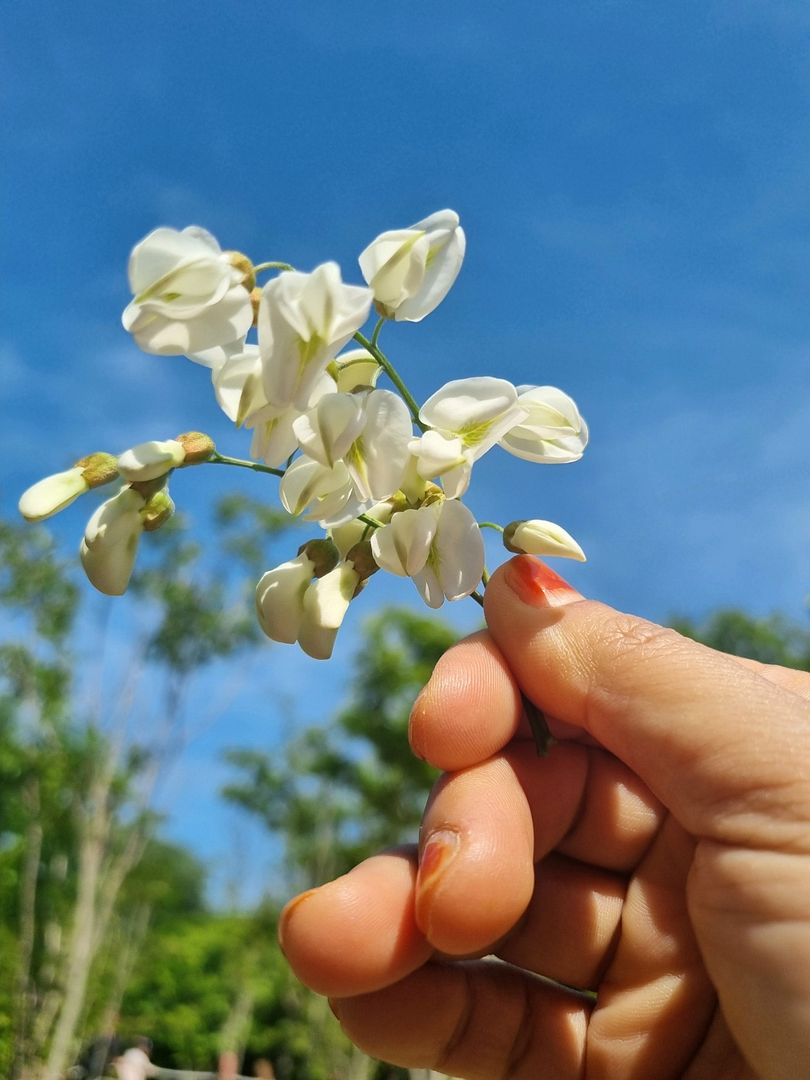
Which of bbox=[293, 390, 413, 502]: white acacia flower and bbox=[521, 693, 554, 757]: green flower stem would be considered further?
bbox=[521, 693, 554, 757]: green flower stem

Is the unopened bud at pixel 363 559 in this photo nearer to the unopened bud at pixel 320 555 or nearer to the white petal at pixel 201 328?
the unopened bud at pixel 320 555

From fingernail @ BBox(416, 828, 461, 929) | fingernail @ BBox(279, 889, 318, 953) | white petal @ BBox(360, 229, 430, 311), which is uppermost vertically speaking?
white petal @ BBox(360, 229, 430, 311)

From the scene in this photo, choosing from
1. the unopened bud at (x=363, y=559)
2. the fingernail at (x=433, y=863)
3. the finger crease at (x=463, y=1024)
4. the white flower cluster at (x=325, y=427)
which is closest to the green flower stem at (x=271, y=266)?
the white flower cluster at (x=325, y=427)

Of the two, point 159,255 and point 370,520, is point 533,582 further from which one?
point 159,255

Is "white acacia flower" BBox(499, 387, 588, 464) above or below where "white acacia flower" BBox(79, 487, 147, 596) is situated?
above

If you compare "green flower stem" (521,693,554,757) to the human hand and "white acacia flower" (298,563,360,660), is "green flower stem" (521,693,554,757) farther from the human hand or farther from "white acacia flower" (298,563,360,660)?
"white acacia flower" (298,563,360,660)

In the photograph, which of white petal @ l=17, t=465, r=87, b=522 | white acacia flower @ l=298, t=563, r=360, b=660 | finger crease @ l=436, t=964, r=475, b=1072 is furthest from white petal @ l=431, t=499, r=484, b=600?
finger crease @ l=436, t=964, r=475, b=1072

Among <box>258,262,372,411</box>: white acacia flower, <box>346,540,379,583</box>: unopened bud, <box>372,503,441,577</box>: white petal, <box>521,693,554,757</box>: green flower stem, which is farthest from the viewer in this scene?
<box>521,693,554,757</box>: green flower stem

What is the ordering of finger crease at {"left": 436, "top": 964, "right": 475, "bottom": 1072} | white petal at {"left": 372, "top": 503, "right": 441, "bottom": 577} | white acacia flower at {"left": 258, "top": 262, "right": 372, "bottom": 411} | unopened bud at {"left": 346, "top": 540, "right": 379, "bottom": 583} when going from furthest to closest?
finger crease at {"left": 436, "top": 964, "right": 475, "bottom": 1072} < unopened bud at {"left": 346, "top": 540, "right": 379, "bottom": 583} < white petal at {"left": 372, "top": 503, "right": 441, "bottom": 577} < white acacia flower at {"left": 258, "top": 262, "right": 372, "bottom": 411}
